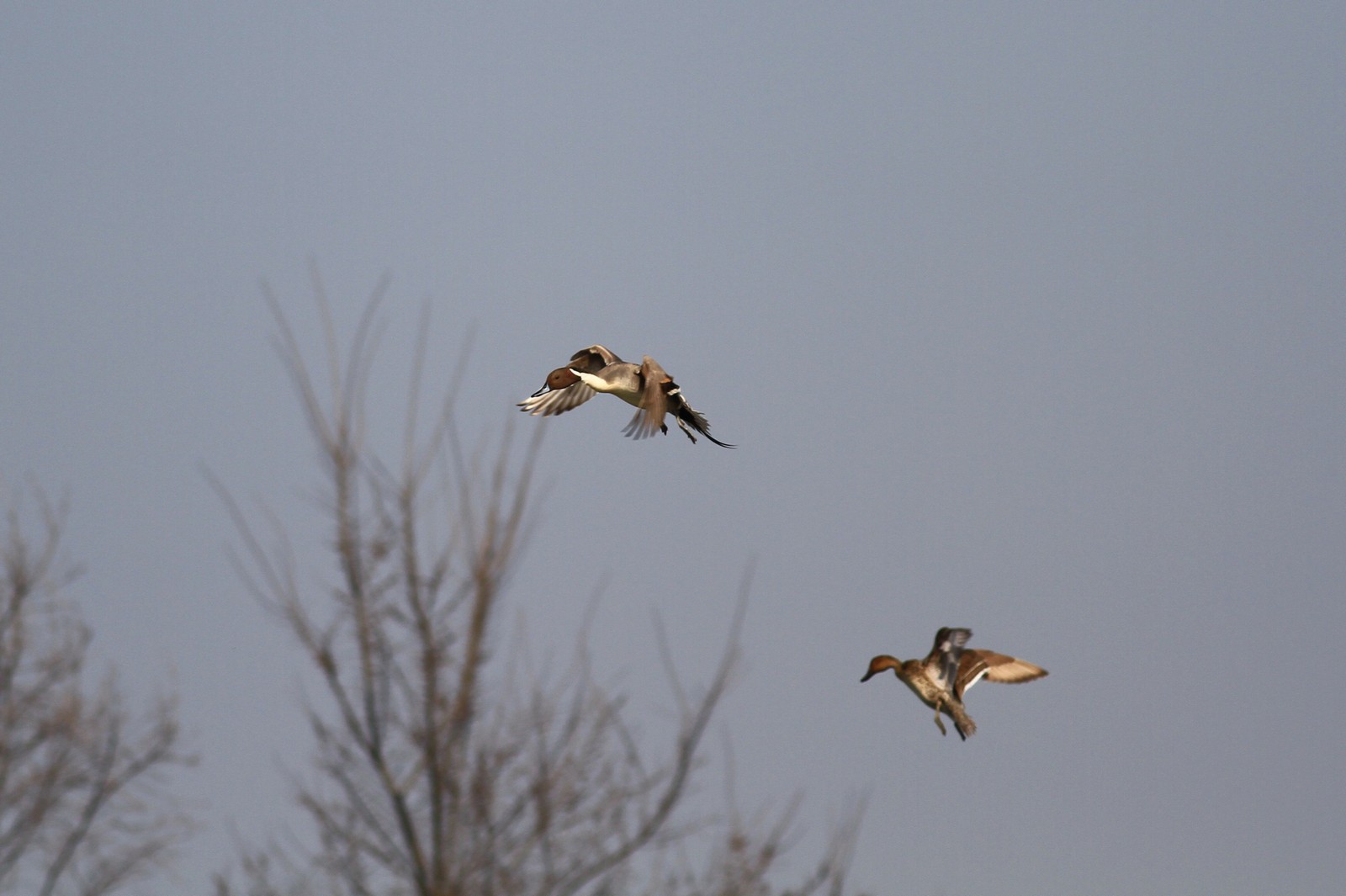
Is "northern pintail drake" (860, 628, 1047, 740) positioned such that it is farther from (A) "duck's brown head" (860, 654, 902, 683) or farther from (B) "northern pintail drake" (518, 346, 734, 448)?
(B) "northern pintail drake" (518, 346, 734, 448)

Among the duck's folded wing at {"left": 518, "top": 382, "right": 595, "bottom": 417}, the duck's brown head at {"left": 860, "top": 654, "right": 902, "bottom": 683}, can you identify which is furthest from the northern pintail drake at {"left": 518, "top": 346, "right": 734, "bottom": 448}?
the duck's brown head at {"left": 860, "top": 654, "right": 902, "bottom": 683}

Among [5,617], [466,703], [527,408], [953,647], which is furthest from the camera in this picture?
[5,617]

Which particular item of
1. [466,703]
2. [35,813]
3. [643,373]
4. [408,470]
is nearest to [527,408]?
[643,373]

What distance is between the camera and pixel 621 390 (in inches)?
326

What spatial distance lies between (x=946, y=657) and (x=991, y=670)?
0.29 meters

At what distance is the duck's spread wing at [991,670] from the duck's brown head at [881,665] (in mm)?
338

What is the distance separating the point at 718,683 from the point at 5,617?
9497mm

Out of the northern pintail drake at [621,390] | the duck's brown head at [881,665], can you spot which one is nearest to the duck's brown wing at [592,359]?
the northern pintail drake at [621,390]

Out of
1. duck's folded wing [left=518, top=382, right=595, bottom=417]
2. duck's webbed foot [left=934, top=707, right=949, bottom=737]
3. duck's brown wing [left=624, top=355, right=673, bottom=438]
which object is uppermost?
duck's folded wing [left=518, top=382, right=595, bottom=417]

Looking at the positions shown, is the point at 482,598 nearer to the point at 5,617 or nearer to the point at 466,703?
the point at 466,703

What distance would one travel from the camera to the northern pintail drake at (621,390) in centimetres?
798

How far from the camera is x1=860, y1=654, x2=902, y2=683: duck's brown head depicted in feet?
26.4

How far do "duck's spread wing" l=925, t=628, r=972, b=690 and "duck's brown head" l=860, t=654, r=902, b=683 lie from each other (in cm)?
19

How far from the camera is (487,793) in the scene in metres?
7.05
